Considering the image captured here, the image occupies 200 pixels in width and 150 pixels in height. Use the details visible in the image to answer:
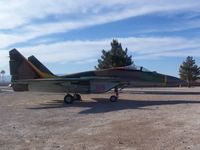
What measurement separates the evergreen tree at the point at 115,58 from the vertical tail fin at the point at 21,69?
90.4 ft

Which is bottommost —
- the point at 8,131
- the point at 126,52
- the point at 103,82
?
the point at 8,131

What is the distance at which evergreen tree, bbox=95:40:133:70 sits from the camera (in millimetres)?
54000

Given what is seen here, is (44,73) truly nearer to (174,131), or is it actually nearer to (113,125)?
(113,125)

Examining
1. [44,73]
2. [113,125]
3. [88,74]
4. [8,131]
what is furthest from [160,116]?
[44,73]

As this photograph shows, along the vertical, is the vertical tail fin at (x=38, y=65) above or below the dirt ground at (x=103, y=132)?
above

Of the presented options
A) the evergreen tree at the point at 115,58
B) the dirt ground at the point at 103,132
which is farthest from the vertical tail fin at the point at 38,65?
the evergreen tree at the point at 115,58

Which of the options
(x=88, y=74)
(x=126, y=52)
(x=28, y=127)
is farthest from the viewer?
(x=126, y=52)

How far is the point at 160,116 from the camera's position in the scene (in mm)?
14516

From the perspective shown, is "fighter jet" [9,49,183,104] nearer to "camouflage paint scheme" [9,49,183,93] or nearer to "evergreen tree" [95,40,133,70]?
"camouflage paint scheme" [9,49,183,93]

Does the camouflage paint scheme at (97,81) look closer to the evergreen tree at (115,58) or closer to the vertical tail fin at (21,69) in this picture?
A: the vertical tail fin at (21,69)

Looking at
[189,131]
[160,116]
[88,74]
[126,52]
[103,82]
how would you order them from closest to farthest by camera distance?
[189,131] → [160,116] → [103,82] → [88,74] → [126,52]

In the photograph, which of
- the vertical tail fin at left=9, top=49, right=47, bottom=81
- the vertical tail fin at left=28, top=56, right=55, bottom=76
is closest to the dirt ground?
the vertical tail fin at left=9, top=49, right=47, bottom=81

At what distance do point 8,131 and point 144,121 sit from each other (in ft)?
15.2

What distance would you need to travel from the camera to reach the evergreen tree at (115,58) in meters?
54.0
